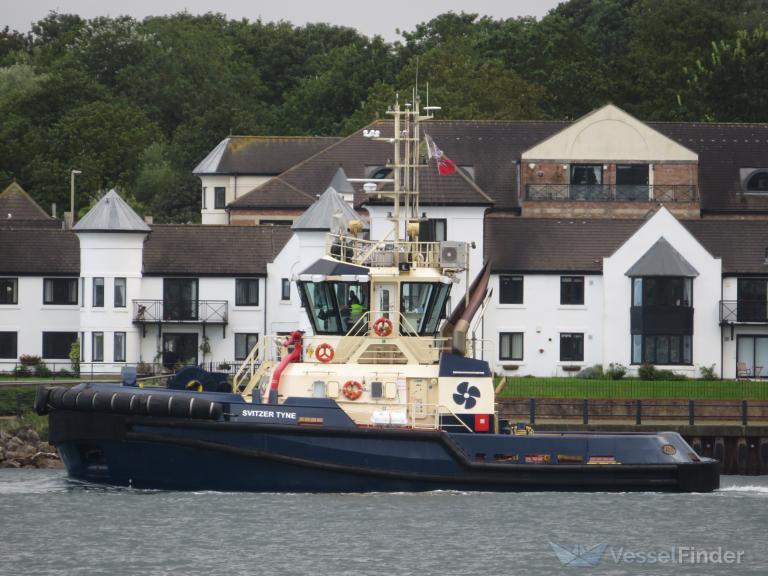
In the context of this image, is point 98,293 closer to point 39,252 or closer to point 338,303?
point 39,252

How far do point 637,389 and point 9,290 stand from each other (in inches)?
924

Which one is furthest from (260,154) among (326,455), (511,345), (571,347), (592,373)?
(326,455)

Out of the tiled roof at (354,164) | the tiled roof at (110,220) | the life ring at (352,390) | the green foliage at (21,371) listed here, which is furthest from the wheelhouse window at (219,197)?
the life ring at (352,390)

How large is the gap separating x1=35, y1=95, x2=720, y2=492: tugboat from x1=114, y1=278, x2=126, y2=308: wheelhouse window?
27.0 metres

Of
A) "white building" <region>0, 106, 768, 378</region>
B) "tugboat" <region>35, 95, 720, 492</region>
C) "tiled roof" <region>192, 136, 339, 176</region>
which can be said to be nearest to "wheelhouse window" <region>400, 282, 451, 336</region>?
"tugboat" <region>35, 95, 720, 492</region>

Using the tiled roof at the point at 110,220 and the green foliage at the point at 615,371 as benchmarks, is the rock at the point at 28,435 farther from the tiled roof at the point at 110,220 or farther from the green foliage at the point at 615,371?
the green foliage at the point at 615,371

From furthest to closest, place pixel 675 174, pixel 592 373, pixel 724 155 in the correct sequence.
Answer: pixel 724 155 < pixel 675 174 < pixel 592 373

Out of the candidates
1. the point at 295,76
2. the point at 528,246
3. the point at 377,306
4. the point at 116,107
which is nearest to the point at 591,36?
the point at 295,76

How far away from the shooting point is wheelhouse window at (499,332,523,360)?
2879 inches

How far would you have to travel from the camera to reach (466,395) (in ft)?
146

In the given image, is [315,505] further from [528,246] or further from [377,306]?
[528,246]

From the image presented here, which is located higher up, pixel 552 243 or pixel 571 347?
pixel 552 243

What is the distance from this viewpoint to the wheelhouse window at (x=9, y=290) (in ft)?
245

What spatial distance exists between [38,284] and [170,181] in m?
29.4
